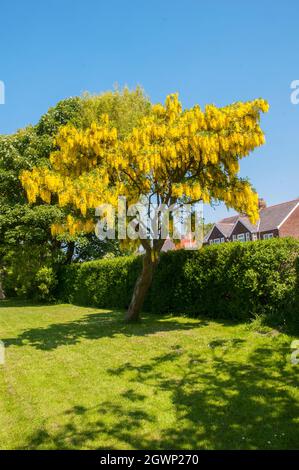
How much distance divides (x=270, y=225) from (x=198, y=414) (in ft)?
163

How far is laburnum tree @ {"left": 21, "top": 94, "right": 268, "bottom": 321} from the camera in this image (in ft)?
41.7

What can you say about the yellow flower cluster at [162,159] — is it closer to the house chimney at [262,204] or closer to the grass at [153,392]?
the grass at [153,392]

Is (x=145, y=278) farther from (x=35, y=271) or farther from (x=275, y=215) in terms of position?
(x=275, y=215)

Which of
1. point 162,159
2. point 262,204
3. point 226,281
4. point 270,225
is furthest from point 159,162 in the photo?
point 262,204

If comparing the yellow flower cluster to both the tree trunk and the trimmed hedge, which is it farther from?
the tree trunk

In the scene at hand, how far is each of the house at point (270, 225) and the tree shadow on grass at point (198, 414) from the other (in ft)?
133

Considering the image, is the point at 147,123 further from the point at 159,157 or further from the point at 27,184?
the point at 27,184

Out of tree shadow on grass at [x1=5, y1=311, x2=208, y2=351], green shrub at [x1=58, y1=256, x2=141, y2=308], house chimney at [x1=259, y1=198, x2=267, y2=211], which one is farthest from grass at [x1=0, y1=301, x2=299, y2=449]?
house chimney at [x1=259, y1=198, x2=267, y2=211]

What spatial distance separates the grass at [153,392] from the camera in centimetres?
553

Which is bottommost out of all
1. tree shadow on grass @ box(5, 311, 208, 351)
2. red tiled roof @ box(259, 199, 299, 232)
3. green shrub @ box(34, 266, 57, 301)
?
tree shadow on grass @ box(5, 311, 208, 351)

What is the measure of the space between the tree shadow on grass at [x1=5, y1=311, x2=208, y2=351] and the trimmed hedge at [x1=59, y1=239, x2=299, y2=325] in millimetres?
1131

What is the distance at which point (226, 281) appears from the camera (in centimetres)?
1445
